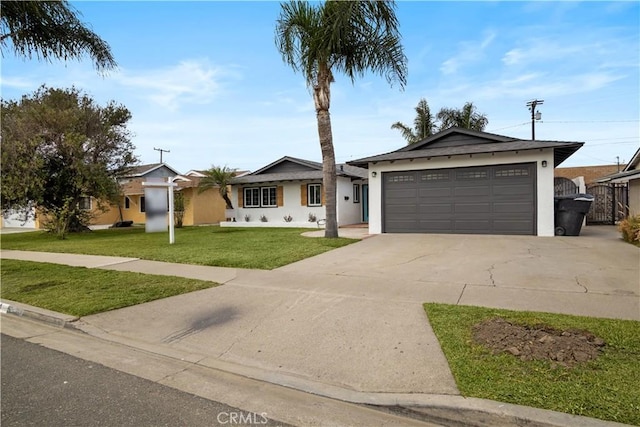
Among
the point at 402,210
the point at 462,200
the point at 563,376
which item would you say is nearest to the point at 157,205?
the point at 402,210

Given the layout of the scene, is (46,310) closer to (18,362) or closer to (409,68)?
(18,362)

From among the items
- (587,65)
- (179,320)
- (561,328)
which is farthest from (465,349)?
(587,65)

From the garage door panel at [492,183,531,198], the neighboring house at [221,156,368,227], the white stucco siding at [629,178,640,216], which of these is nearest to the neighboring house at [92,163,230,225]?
the neighboring house at [221,156,368,227]

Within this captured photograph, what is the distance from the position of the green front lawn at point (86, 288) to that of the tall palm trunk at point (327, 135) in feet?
22.1

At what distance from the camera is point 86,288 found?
6891 mm

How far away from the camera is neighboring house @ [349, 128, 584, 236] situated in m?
12.9

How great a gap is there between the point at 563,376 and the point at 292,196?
63.6ft

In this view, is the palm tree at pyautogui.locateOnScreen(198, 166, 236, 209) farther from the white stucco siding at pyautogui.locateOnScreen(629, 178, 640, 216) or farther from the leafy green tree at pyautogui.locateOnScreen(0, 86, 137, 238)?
the white stucco siding at pyautogui.locateOnScreen(629, 178, 640, 216)

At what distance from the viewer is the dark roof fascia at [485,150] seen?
12383 mm

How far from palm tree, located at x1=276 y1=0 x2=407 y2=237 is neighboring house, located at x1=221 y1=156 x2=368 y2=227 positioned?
7219 mm

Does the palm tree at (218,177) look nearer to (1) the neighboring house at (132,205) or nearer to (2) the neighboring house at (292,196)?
(2) the neighboring house at (292,196)

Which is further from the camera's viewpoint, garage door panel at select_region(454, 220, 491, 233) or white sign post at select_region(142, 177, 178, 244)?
garage door panel at select_region(454, 220, 491, 233)

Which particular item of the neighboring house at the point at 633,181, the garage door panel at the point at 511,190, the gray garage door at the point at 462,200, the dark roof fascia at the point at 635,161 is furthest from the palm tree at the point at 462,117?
the garage door panel at the point at 511,190

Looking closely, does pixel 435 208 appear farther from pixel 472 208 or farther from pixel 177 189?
pixel 177 189
